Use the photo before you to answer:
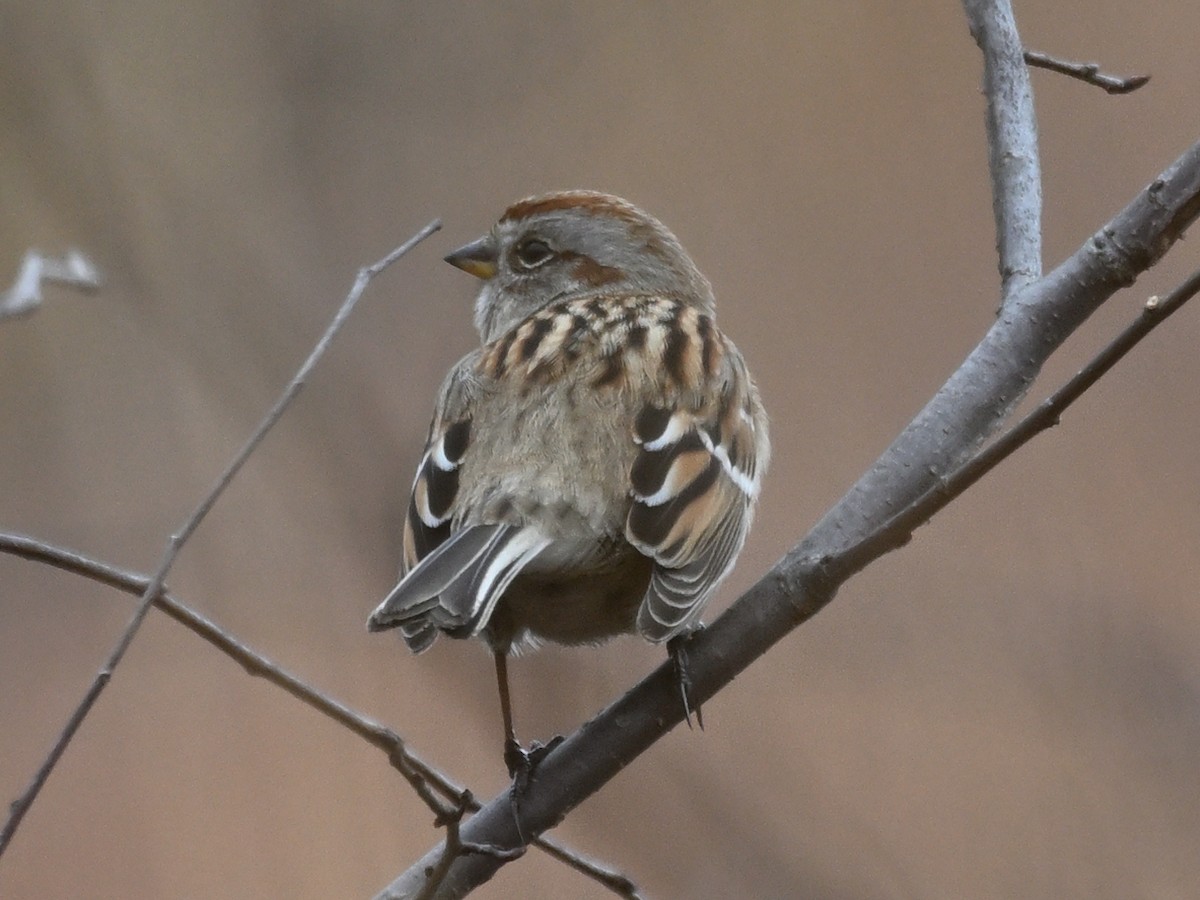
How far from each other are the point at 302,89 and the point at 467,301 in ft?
2.77

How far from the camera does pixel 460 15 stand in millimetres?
4496

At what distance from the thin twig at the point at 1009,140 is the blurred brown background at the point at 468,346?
77 cm

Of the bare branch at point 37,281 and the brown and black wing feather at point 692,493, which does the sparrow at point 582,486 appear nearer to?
the brown and black wing feather at point 692,493

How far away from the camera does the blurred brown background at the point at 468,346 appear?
2.89m

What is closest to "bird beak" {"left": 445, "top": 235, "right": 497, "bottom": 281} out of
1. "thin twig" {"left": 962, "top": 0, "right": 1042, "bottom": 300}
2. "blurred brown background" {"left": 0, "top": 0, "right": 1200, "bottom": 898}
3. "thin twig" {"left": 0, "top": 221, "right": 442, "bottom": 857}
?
"blurred brown background" {"left": 0, "top": 0, "right": 1200, "bottom": 898}

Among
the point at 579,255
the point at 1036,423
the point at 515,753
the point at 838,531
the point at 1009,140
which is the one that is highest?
the point at 1009,140

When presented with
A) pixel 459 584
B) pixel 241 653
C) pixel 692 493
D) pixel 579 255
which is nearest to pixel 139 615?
pixel 241 653

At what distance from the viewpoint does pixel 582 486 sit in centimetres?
254

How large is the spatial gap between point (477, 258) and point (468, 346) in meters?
0.31

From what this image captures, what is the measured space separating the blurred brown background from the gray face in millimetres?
314

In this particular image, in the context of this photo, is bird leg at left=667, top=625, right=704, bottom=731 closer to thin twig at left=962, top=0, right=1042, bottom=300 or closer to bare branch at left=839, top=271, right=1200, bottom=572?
bare branch at left=839, top=271, right=1200, bottom=572

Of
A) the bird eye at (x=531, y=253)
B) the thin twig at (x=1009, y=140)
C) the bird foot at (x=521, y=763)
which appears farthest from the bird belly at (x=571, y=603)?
the bird eye at (x=531, y=253)

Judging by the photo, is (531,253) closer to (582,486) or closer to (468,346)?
(468,346)

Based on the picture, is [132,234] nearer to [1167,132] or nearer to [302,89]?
[302,89]
